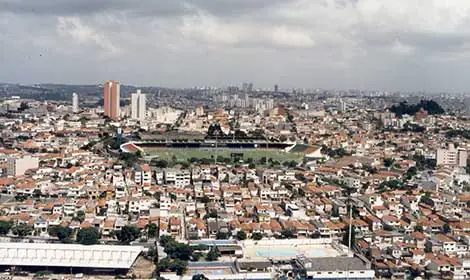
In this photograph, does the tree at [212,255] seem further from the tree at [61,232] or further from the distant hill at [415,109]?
the distant hill at [415,109]

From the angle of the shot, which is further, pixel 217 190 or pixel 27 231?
pixel 217 190

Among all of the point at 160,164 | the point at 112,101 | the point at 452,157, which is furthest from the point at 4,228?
the point at 112,101

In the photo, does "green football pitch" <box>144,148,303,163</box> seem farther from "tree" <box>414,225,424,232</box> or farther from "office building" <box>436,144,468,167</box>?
"tree" <box>414,225,424,232</box>

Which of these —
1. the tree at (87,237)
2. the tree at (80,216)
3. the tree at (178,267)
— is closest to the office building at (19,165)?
the tree at (80,216)

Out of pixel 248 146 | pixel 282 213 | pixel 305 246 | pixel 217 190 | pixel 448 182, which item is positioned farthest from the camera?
pixel 248 146

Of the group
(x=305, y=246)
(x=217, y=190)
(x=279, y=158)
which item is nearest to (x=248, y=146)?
(x=279, y=158)

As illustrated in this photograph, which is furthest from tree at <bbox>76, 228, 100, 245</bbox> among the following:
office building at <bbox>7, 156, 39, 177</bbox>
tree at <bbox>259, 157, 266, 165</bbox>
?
tree at <bbox>259, 157, 266, 165</bbox>

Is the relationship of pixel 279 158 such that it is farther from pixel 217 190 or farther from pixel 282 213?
pixel 282 213
